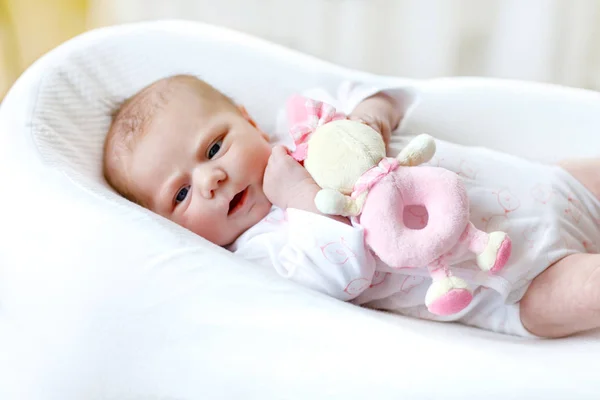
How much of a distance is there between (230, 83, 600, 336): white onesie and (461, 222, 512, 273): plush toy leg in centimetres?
10

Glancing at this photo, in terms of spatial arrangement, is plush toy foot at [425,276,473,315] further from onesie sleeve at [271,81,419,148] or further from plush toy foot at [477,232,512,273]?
onesie sleeve at [271,81,419,148]

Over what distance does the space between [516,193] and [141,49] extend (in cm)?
80

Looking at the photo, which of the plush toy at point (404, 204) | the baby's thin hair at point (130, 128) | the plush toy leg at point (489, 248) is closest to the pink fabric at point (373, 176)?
the plush toy at point (404, 204)

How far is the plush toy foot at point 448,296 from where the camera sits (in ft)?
2.73

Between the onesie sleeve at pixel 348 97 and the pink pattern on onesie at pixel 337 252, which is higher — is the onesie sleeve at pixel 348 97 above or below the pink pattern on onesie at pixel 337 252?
above

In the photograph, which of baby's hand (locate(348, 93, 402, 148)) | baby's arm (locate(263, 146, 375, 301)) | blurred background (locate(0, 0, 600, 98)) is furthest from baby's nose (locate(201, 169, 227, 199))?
blurred background (locate(0, 0, 600, 98))

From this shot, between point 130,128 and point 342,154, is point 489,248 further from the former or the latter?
point 130,128

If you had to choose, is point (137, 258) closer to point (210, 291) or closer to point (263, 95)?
point (210, 291)

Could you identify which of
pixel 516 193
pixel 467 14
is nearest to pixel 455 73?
pixel 467 14

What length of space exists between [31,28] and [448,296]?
144 cm

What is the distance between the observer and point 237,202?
3.66 feet

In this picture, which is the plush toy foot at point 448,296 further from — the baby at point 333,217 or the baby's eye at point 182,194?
the baby's eye at point 182,194

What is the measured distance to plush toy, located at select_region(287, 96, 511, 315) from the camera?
2.77ft

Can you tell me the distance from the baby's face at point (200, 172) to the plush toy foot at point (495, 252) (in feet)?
1.32
